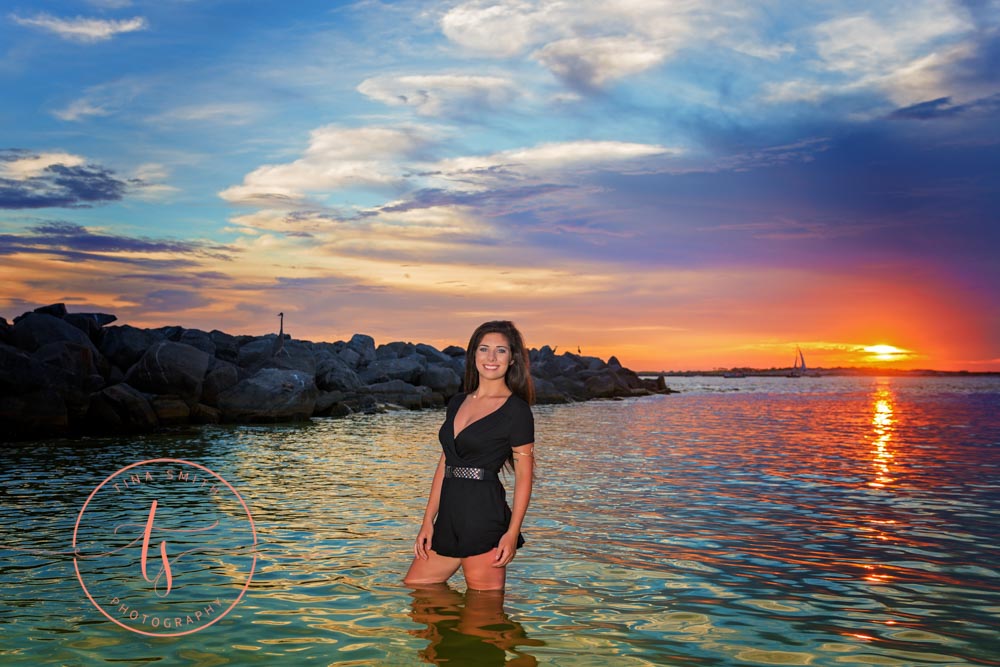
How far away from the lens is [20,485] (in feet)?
52.5

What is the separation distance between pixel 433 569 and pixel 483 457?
1176mm

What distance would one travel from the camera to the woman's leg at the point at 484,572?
20.8 ft

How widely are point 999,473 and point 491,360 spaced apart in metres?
18.7

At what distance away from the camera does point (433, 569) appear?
22.0 feet

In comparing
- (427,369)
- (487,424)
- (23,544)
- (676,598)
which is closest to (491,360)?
(487,424)

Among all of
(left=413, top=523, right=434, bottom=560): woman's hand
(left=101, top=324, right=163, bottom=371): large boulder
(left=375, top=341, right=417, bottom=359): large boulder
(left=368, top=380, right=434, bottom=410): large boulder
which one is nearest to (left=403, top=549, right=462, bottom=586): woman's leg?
(left=413, top=523, right=434, bottom=560): woman's hand

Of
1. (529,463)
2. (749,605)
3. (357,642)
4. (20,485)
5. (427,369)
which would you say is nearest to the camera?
(529,463)

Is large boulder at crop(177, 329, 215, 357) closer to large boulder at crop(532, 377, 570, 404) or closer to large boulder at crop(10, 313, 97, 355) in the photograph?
large boulder at crop(10, 313, 97, 355)

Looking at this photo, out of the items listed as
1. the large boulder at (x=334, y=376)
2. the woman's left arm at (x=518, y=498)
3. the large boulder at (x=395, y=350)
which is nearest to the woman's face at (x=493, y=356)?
the woman's left arm at (x=518, y=498)

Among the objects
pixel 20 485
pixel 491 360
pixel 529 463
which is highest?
pixel 491 360

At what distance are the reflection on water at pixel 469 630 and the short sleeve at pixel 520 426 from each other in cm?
141

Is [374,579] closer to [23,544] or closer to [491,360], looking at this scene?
[491,360]

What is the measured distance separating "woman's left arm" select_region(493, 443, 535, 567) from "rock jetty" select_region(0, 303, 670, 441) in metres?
24.2

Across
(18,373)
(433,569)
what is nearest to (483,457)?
(433,569)
